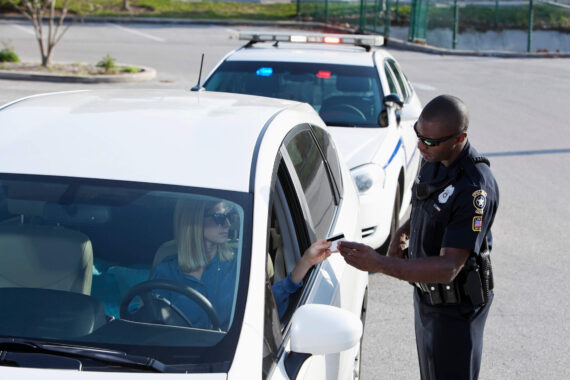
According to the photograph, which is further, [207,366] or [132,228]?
[132,228]

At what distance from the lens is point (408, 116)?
7672mm

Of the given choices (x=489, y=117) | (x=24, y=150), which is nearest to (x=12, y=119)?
(x=24, y=150)

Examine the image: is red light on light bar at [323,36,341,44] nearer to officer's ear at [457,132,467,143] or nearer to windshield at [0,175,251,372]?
officer's ear at [457,132,467,143]

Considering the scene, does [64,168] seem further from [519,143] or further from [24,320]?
[519,143]

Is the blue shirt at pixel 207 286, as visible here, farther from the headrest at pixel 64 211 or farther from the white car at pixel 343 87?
the white car at pixel 343 87

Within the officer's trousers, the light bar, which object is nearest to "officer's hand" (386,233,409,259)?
the officer's trousers

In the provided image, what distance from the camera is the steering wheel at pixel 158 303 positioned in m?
2.76

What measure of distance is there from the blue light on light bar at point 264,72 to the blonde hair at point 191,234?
490cm

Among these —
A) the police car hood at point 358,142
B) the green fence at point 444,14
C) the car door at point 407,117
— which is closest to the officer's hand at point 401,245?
the police car hood at point 358,142

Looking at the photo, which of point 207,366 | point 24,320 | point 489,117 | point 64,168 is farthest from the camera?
point 489,117

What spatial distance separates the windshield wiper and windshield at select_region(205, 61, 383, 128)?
17.2ft

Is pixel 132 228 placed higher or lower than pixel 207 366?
higher

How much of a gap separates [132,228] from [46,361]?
66 cm

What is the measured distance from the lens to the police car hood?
256 inches
